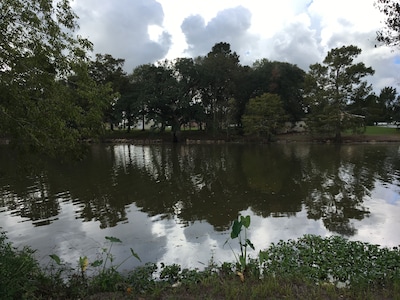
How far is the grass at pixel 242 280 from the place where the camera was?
4.64 meters

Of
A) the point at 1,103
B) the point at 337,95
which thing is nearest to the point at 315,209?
the point at 1,103

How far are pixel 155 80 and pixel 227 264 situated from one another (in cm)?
4874

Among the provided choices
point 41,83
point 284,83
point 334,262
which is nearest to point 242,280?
point 334,262

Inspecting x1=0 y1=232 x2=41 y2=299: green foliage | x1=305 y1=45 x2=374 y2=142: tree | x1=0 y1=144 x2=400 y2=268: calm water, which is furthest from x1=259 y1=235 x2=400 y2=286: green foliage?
x1=305 y1=45 x2=374 y2=142: tree

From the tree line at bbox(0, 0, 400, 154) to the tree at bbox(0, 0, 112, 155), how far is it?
2 cm

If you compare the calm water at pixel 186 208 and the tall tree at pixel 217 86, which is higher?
the tall tree at pixel 217 86

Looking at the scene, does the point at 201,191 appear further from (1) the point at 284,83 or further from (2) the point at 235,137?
(1) the point at 284,83

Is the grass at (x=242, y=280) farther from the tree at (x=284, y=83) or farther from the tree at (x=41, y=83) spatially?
the tree at (x=284, y=83)

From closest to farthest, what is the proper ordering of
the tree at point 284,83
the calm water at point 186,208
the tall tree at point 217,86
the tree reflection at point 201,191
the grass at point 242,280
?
the grass at point 242,280, the calm water at point 186,208, the tree reflection at point 201,191, the tall tree at point 217,86, the tree at point 284,83

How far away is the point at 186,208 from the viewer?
12.2 m

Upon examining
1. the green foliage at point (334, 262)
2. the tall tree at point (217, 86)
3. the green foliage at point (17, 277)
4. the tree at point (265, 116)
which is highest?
the tall tree at point (217, 86)

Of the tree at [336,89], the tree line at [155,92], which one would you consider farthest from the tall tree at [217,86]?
the tree at [336,89]

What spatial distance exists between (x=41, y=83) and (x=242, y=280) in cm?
500

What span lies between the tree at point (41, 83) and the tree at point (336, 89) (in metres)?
41.0
